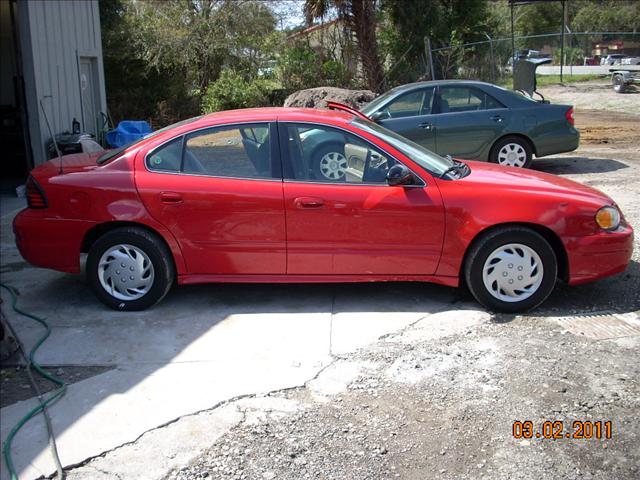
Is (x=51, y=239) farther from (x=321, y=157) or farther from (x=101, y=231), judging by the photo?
(x=321, y=157)

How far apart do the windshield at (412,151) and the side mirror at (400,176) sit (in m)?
0.20

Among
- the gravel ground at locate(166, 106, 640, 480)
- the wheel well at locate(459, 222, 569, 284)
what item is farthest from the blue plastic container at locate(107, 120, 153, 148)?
the gravel ground at locate(166, 106, 640, 480)

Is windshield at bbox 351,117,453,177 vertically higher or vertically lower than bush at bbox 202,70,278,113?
lower

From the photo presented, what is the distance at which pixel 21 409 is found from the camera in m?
4.42

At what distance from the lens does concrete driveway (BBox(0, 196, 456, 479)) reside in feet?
13.9

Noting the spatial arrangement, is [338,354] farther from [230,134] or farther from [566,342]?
[230,134]

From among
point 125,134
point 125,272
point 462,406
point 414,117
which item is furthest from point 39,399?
point 125,134

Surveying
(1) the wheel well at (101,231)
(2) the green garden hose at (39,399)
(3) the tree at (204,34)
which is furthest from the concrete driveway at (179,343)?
(3) the tree at (204,34)

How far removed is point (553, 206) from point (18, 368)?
13.5ft

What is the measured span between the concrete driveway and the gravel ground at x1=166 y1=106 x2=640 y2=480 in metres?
0.31

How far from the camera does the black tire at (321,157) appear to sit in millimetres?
5742

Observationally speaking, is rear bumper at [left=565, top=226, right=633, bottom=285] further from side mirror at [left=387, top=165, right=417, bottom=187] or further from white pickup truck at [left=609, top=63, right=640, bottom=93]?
white pickup truck at [left=609, top=63, right=640, bottom=93]

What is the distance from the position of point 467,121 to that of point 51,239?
7.09 meters

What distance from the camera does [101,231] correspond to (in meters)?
5.93
